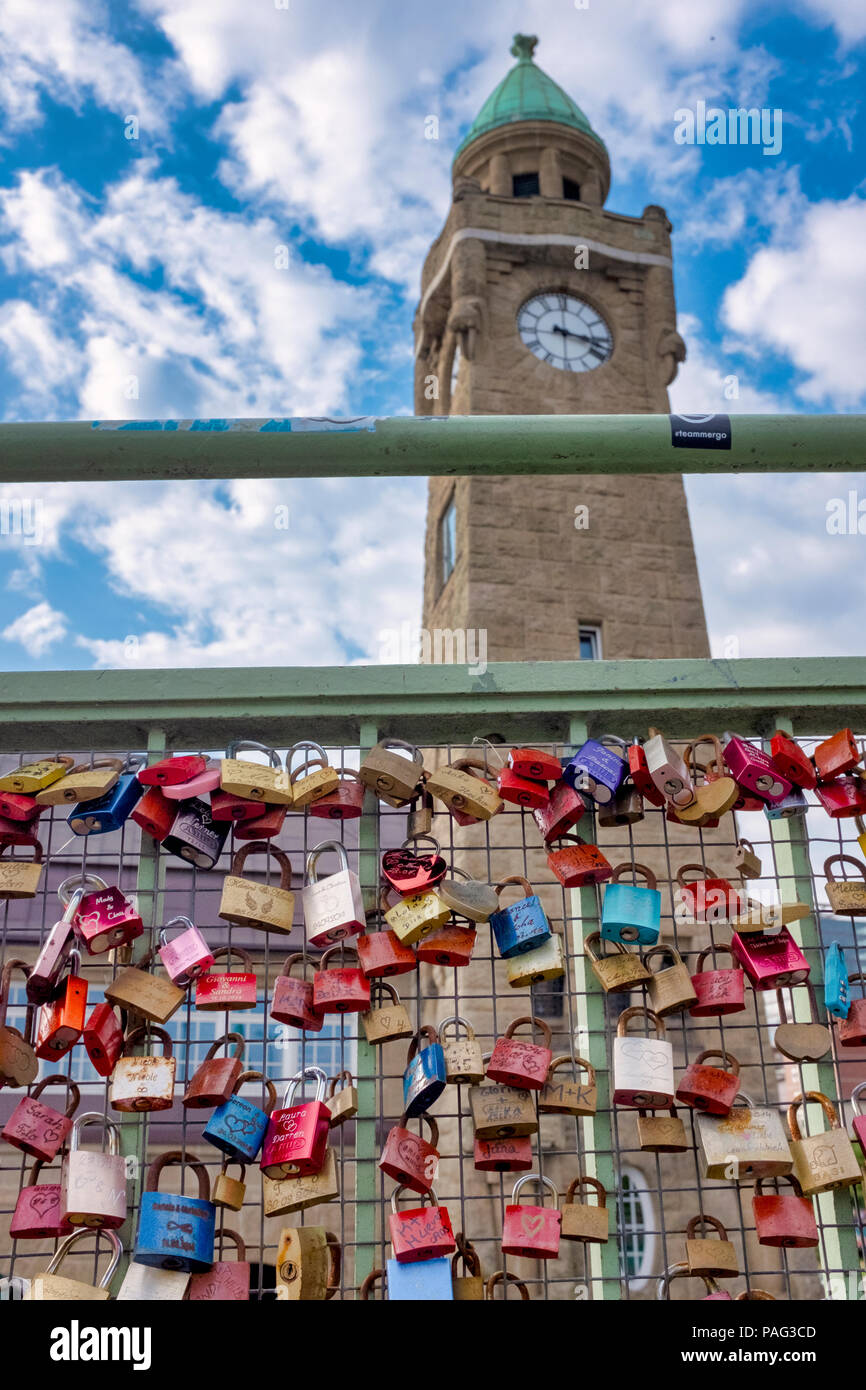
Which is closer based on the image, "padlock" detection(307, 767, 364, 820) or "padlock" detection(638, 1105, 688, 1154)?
"padlock" detection(638, 1105, 688, 1154)

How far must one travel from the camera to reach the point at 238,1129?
7.11 ft

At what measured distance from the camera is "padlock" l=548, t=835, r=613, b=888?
7.92 ft

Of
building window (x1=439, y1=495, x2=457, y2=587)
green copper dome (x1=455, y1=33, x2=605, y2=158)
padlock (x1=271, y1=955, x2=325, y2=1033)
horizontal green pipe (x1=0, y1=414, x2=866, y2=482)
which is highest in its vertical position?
green copper dome (x1=455, y1=33, x2=605, y2=158)

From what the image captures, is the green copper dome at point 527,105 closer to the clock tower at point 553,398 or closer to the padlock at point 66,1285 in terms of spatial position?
the clock tower at point 553,398

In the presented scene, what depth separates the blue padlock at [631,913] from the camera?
2377 millimetres

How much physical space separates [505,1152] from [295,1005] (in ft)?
1.49

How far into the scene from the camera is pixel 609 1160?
221 cm

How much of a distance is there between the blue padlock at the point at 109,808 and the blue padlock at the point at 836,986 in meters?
1.33

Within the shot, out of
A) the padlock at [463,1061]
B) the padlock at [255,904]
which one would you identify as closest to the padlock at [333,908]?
the padlock at [255,904]

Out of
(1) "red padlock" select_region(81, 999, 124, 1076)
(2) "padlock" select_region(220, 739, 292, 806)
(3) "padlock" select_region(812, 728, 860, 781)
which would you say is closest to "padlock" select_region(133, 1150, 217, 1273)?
(1) "red padlock" select_region(81, 999, 124, 1076)

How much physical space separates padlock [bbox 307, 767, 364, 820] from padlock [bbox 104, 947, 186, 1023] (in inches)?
17.0

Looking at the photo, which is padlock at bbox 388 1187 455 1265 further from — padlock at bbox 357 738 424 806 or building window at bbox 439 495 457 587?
building window at bbox 439 495 457 587

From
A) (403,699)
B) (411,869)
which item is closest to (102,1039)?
(411,869)
